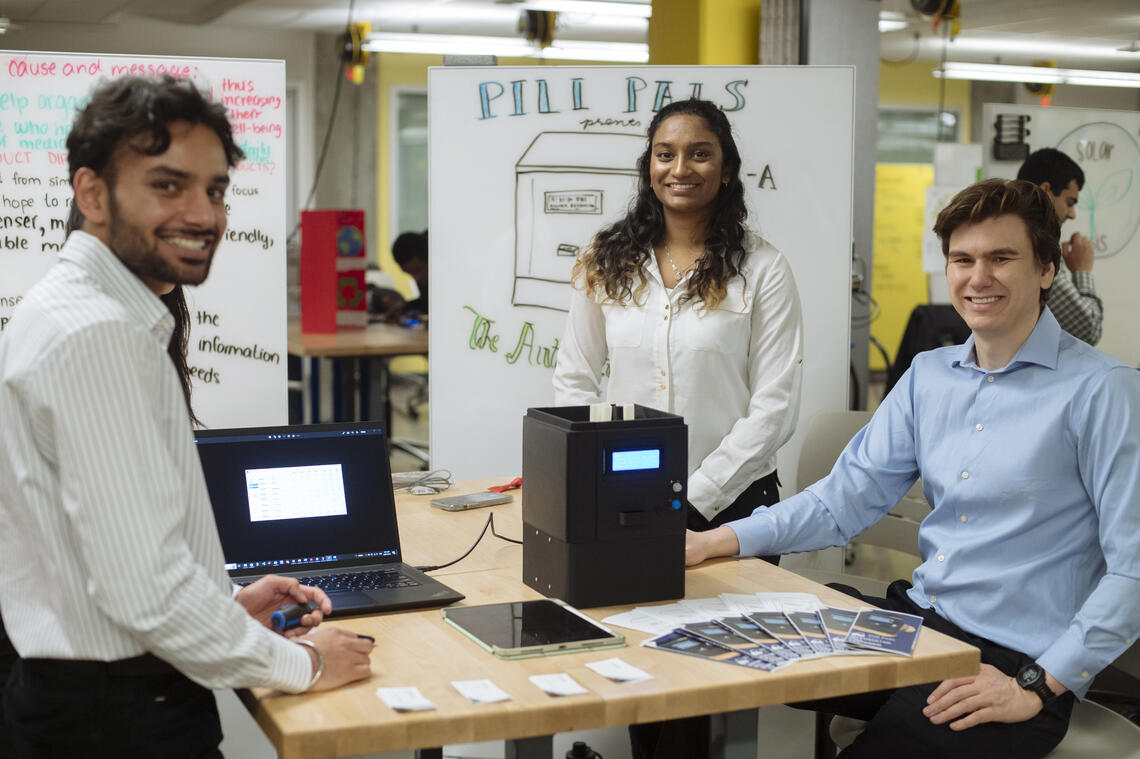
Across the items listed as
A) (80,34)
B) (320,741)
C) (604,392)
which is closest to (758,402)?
(604,392)

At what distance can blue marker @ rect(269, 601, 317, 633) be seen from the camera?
1.62 meters

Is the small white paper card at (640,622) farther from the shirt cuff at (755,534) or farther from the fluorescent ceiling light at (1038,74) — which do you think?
the fluorescent ceiling light at (1038,74)

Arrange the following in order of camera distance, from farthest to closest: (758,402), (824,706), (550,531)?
(758,402) → (824,706) → (550,531)

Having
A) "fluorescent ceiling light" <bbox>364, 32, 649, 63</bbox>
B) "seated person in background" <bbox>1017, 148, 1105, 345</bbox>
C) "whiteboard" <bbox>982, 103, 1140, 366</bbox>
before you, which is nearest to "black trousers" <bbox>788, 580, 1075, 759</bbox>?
"seated person in background" <bbox>1017, 148, 1105, 345</bbox>

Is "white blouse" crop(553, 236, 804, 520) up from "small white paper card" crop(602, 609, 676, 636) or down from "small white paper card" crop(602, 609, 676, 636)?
up

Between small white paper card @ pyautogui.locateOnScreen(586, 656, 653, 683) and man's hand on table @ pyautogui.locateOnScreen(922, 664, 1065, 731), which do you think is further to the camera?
man's hand on table @ pyautogui.locateOnScreen(922, 664, 1065, 731)

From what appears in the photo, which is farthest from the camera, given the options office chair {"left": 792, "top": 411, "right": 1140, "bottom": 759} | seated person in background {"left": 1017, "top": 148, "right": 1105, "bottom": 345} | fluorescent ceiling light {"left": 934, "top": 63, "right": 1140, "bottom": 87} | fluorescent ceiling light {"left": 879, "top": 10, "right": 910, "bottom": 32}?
fluorescent ceiling light {"left": 879, "top": 10, "right": 910, "bottom": 32}

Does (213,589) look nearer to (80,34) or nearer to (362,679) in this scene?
(362,679)

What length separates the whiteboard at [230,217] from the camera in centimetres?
354

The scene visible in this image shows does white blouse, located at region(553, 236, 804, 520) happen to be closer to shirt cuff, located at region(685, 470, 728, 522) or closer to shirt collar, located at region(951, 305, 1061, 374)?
shirt cuff, located at region(685, 470, 728, 522)

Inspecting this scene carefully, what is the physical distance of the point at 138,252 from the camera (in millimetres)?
1386

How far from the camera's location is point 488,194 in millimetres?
3822

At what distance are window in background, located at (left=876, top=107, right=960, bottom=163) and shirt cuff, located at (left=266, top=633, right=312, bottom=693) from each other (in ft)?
35.1

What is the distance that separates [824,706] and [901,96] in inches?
400
